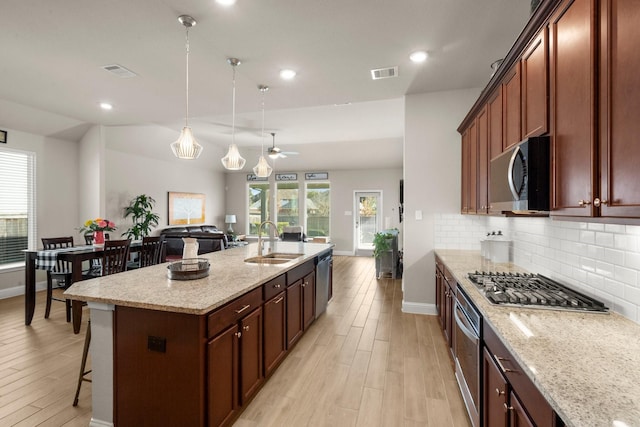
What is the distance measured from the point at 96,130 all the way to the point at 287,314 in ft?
16.8

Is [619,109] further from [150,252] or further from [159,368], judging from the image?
[150,252]

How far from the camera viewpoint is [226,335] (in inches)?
70.0

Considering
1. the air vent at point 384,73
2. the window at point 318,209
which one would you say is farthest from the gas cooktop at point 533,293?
the window at point 318,209

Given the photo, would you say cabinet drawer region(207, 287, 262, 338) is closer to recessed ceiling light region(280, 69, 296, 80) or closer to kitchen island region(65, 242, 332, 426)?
kitchen island region(65, 242, 332, 426)

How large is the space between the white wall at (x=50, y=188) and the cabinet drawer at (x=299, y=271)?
4917 mm

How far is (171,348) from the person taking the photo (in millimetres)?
1636

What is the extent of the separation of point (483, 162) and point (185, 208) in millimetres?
7584

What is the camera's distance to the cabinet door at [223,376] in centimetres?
166

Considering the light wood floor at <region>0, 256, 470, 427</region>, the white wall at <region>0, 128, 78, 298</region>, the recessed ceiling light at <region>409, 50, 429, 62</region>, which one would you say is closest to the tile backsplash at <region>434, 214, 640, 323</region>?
the light wood floor at <region>0, 256, 470, 427</region>

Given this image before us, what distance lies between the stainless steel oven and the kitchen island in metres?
1.34

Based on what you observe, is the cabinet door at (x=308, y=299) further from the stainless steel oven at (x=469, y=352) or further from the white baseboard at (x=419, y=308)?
the stainless steel oven at (x=469, y=352)

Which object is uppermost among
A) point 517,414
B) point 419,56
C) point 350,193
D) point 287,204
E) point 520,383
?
point 419,56

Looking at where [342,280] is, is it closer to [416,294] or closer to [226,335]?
[416,294]

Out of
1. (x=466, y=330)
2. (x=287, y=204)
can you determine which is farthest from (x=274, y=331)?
(x=287, y=204)
